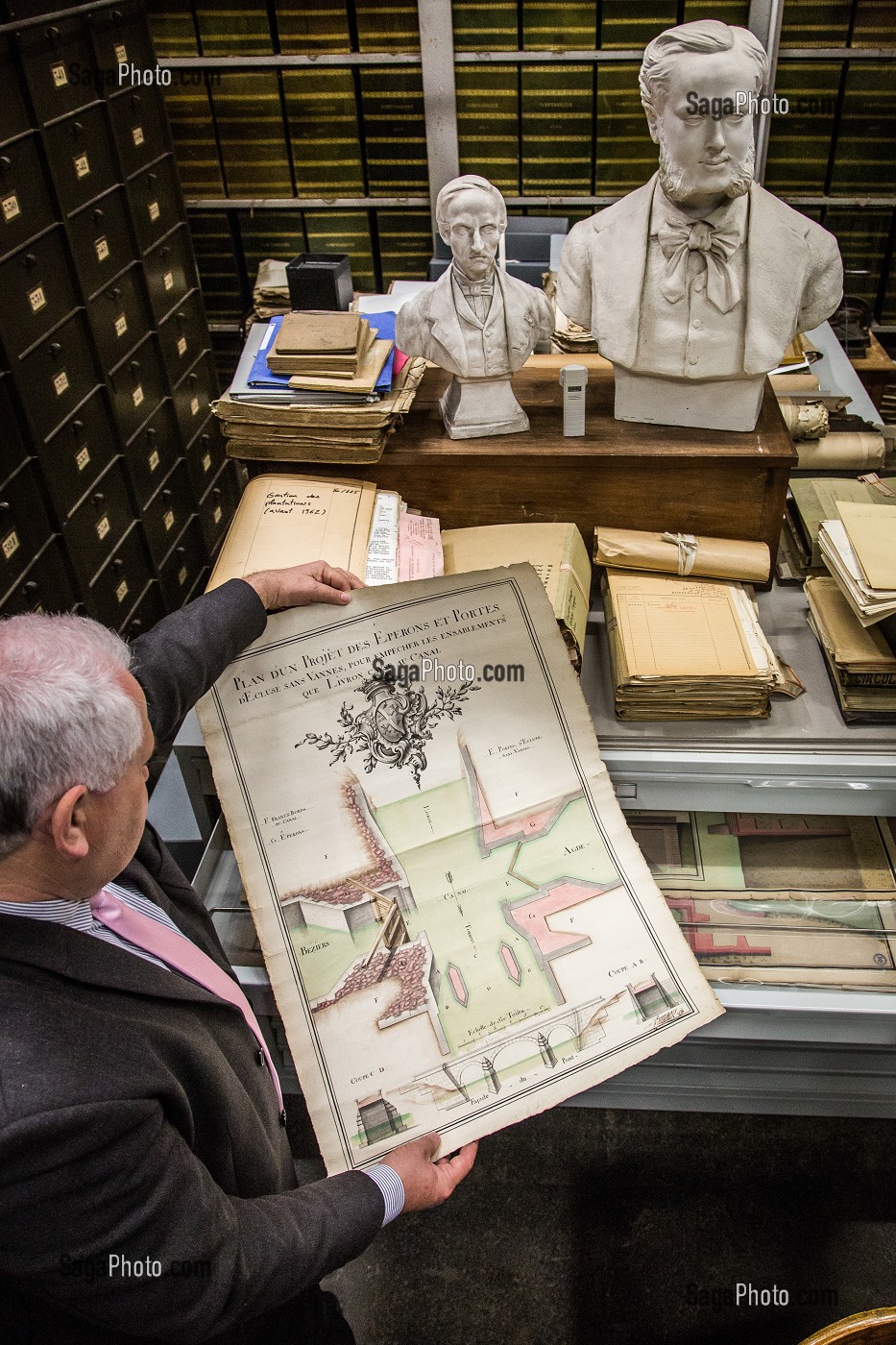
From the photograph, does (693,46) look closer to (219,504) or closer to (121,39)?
(121,39)

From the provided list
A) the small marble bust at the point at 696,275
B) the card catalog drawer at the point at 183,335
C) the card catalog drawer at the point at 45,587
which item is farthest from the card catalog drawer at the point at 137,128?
the small marble bust at the point at 696,275

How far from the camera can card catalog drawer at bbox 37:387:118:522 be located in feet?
7.50

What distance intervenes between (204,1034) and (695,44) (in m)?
1.31

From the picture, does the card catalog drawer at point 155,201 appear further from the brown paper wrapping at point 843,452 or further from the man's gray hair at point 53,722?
the man's gray hair at point 53,722

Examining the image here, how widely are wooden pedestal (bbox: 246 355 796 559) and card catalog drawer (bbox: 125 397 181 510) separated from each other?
1.24 metres

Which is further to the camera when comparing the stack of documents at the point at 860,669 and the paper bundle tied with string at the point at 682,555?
the paper bundle tied with string at the point at 682,555

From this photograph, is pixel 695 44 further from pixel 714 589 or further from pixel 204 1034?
pixel 204 1034

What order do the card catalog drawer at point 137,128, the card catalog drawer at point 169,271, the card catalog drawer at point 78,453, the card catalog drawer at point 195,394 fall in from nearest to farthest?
the card catalog drawer at point 78,453, the card catalog drawer at point 137,128, the card catalog drawer at point 169,271, the card catalog drawer at point 195,394

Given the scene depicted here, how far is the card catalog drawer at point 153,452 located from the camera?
2.71 metres

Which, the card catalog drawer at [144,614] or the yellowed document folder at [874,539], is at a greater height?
the yellowed document folder at [874,539]

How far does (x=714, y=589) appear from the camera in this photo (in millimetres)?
1477

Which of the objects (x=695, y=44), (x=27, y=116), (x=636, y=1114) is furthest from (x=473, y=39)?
(x=636, y=1114)

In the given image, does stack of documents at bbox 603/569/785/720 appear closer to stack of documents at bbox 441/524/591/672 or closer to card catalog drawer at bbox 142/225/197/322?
stack of documents at bbox 441/524/591/672

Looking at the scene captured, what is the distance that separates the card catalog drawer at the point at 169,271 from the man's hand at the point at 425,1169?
249cm
